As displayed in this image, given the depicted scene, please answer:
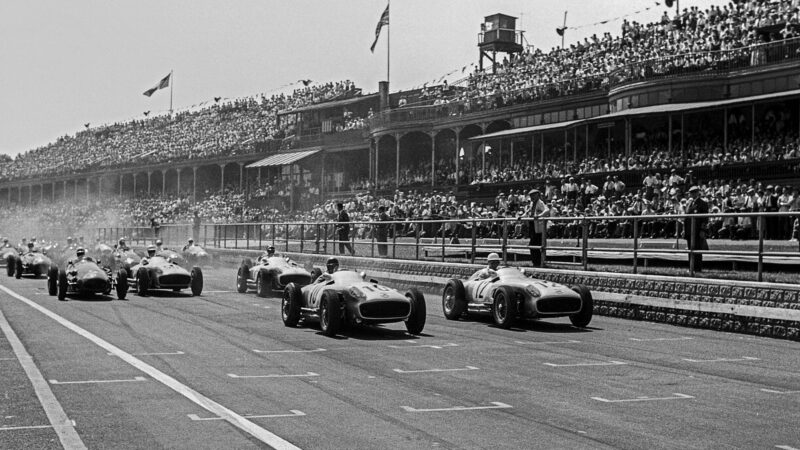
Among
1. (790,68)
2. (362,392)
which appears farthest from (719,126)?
(362,392)

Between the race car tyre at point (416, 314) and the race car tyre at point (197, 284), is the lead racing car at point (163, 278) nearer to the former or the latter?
the race car tyre at point (197, 284)

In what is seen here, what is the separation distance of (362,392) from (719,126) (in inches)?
1126

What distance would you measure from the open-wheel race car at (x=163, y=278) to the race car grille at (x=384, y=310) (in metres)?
9.94

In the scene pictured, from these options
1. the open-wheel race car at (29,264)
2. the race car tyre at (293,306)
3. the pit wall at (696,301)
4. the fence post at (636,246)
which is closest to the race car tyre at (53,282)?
the open-wheel race car at (29,264)

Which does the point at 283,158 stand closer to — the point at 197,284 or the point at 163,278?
the point at 197,284

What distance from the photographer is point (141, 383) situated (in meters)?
11.1

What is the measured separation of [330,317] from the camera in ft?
52.9

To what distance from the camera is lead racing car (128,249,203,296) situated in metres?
25.1

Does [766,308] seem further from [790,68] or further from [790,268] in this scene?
[790,68]

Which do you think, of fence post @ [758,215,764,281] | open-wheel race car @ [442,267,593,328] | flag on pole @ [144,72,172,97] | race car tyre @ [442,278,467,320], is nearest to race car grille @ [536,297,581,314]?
open-wheel race car @ [442,267,593,328]

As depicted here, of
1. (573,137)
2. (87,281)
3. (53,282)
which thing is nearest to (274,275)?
(87,281)

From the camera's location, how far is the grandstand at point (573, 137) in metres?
32.2

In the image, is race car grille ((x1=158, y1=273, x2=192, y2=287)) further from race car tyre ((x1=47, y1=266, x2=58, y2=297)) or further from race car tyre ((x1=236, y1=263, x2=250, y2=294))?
race car tyre ((x1=47, y1=266, x2=58, y2=297))

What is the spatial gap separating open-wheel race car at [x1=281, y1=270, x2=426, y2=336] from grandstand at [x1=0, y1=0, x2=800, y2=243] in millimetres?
5867
